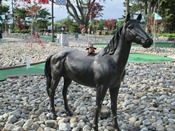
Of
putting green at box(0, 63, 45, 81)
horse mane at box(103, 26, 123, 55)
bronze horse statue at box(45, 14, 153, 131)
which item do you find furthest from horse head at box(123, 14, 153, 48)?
putting green at box(0, 63, 45, 81)

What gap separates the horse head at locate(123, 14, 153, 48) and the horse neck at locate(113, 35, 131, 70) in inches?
3.5

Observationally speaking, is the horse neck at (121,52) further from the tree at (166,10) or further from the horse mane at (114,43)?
the tree at (166,10)

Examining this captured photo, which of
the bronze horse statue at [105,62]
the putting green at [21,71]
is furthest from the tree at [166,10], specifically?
the bronze horse statue at [105,62]

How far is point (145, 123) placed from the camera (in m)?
3.55

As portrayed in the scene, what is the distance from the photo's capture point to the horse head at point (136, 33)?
2.59 m

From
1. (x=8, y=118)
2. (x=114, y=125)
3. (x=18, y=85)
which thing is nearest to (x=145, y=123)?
(x=114, y=125)

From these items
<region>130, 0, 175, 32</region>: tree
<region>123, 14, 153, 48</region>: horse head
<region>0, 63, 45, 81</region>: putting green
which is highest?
<region>130, 0, 175, 32</region>: tree

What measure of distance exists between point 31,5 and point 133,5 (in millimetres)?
31567

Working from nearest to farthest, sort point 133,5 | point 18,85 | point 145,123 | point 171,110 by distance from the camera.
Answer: point 145,123, point 171,110, point 18,85, point 133,5

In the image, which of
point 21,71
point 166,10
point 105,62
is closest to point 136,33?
point 105,62

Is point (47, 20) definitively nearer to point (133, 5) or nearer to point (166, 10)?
point (133, 5)

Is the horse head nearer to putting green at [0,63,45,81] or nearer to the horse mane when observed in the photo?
the horse mane

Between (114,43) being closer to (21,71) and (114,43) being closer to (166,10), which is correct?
(21,71)

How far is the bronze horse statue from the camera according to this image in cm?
272
